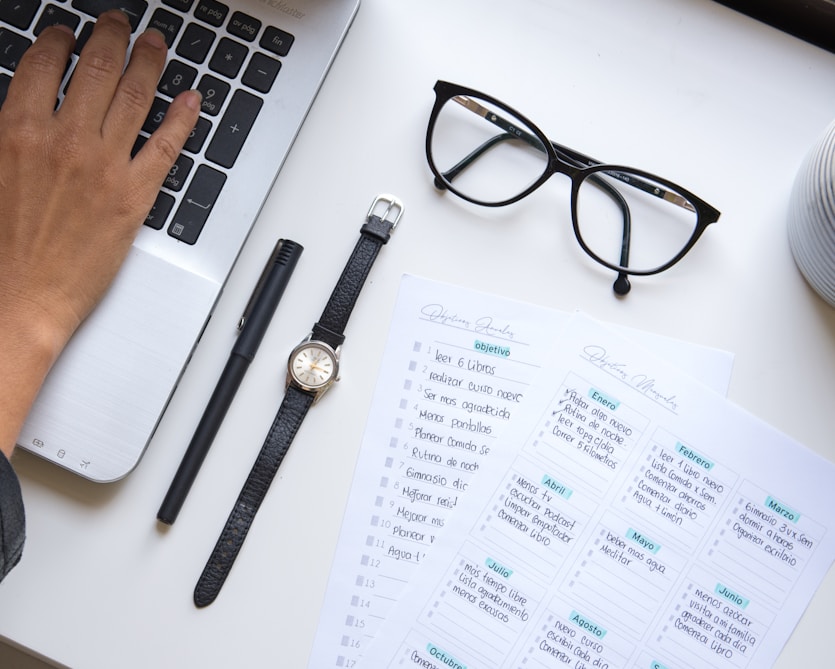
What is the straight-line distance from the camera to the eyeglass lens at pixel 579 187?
0.66 meters

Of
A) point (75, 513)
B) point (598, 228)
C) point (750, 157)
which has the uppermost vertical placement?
point (750, 157)

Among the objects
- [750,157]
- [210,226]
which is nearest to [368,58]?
[210,226]

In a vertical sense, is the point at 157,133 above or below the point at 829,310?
below

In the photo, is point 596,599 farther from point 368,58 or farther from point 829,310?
point 368,58

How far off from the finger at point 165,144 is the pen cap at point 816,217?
453 mm

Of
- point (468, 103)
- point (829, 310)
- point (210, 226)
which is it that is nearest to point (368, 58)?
point (468, 103)

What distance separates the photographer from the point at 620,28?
678 millimetres

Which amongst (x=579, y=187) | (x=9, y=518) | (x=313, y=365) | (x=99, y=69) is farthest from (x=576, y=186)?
(x=9, y=518)

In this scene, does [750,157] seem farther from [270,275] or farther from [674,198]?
[270,275]

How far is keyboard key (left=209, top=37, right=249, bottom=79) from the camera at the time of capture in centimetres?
60

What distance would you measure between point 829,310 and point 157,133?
1.75 ft

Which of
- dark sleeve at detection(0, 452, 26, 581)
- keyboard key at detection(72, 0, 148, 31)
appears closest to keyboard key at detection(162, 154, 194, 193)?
keyboard key at detection(72, 0, 148, 31)

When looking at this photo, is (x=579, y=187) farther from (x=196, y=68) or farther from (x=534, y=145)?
(x=196, y=68)

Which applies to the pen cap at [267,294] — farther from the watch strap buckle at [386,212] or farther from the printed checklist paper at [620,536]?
the printed checklist paper at [620,536]
